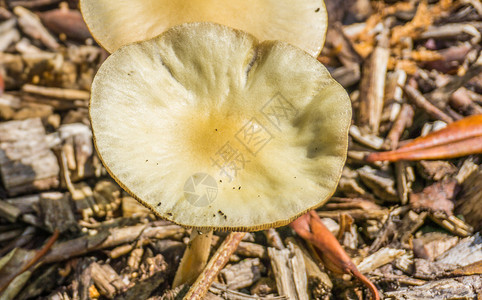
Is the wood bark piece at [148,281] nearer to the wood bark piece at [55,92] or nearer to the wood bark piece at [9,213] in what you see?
the wood bark piece at [9,213]

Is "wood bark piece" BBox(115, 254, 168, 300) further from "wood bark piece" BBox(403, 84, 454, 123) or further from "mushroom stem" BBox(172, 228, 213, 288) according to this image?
"wood bark piece" BBox(403, 84, 454, 123)

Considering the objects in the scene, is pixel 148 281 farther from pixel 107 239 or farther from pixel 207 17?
pixel 207 17

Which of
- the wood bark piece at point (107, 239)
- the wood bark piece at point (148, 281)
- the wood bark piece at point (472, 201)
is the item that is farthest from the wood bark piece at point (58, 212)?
the wood bark piece at point (472, 201)

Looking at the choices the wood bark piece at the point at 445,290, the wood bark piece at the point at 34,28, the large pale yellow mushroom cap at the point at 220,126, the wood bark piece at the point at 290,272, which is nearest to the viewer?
the large pale yellow mushroom cap at the point at 220,126

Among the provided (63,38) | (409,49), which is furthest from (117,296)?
(409,49)

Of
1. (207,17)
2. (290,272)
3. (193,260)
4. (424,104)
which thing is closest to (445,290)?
(290,272)

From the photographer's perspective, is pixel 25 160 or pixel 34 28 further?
pixel 34 28
